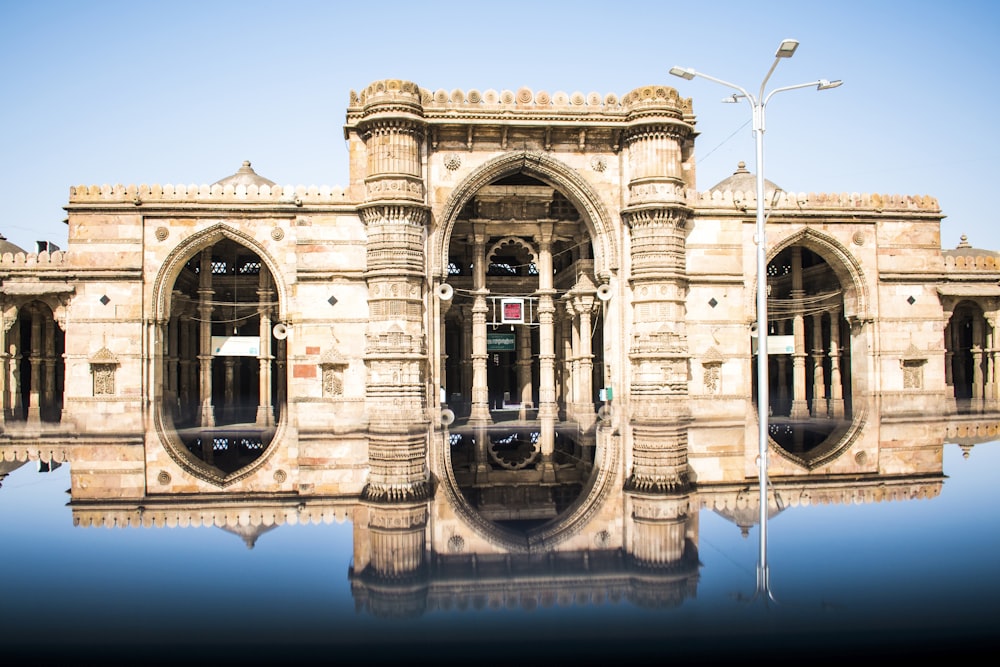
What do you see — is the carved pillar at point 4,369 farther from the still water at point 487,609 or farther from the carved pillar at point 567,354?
the still water at point 487,609

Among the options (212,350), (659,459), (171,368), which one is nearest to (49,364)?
(171,368)

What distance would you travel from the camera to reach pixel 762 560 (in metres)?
6.31

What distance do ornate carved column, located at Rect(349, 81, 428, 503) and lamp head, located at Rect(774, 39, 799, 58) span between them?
30.1ft

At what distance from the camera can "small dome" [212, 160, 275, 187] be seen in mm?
28634

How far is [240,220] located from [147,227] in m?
2.44

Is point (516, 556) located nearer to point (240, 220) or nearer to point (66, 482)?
point (66, 482)

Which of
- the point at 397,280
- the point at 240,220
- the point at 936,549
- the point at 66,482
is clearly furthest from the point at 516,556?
the point at 240,220

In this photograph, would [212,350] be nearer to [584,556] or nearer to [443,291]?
[443,291]

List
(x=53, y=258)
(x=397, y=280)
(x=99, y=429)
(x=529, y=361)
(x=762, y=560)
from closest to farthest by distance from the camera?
(x=762, y=560)
(x=99, y=429)
(x=397, y=280)
(x=53, y=258)
(x=529, y=361)

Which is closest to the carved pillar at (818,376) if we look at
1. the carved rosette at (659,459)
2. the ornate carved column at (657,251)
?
the ornate carved column at (657,251)

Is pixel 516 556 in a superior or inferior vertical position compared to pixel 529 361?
inferior

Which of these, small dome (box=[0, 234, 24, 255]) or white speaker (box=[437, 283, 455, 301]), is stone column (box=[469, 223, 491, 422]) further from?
small dome (box=[0, 234, 24, 255])

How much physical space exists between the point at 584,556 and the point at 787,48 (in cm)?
1147

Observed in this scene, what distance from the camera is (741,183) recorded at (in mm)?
29859
